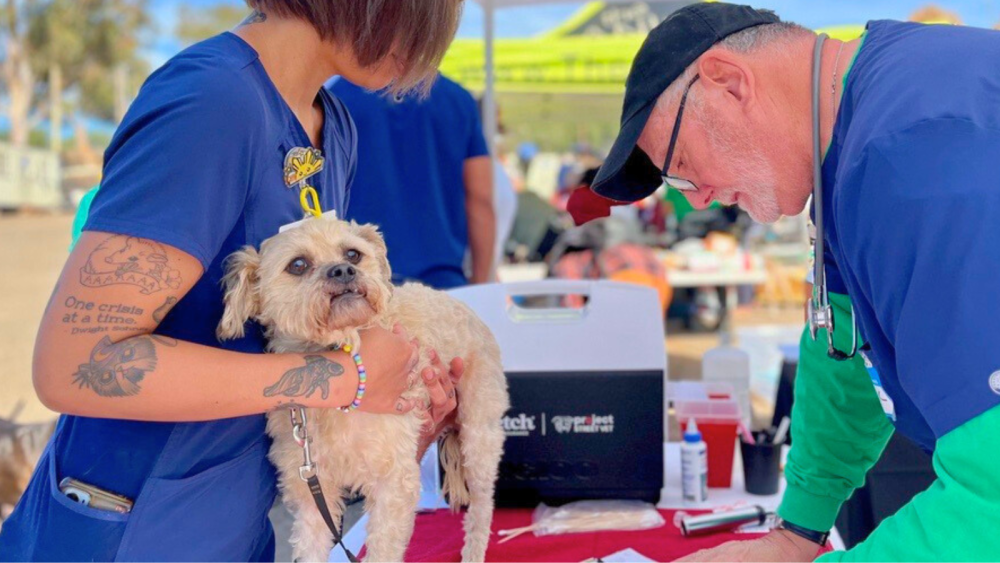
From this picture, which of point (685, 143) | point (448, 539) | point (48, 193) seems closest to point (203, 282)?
point (685, 143)

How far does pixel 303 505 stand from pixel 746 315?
347 inches

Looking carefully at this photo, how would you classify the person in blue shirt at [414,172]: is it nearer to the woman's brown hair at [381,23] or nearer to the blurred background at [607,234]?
the blurred background at [607,234]

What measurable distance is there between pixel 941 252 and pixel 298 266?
39.2 inches

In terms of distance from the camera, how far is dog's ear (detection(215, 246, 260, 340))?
1.31 meters

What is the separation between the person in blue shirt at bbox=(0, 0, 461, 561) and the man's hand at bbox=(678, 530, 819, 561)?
661mm

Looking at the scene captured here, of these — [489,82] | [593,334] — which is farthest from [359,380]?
[489,82]

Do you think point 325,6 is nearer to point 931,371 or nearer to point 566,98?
point 931,371

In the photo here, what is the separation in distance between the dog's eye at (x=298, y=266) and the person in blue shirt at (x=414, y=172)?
6.54 feet

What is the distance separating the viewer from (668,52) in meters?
1.38

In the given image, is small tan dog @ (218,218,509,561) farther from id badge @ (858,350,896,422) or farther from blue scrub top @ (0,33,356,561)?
id badge @ (858,350,896,422)

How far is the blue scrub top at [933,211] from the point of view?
2.99ft

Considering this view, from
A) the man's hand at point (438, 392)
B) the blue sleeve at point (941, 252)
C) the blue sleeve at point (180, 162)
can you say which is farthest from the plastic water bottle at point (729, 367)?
the blue sleeve at point (180, 162)

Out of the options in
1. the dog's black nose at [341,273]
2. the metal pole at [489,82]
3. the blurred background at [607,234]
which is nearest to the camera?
the dog's black nose at [341,273]

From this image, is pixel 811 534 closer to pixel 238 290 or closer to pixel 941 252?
pixel 941 252
